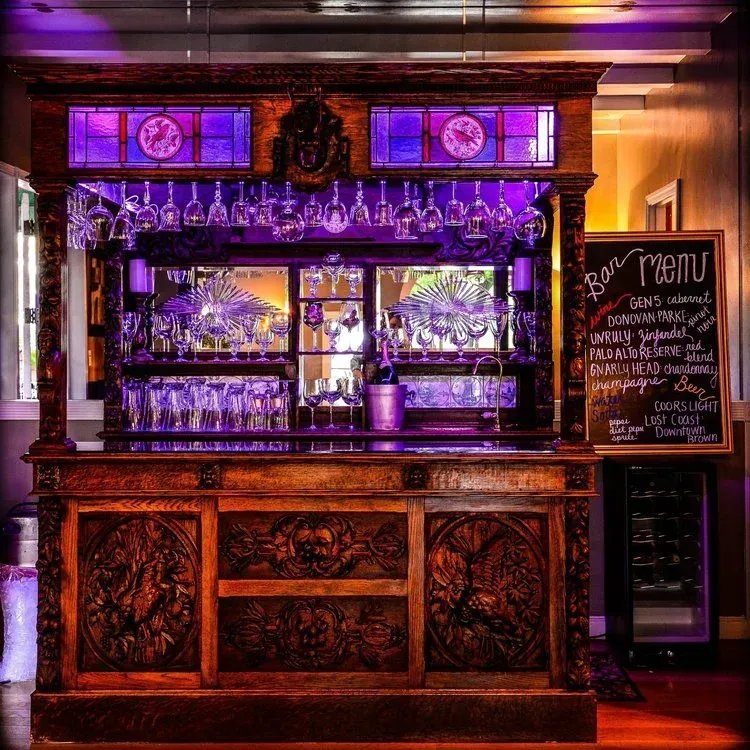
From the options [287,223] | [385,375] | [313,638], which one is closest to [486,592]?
[313,638]

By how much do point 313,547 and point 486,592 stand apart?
792mm

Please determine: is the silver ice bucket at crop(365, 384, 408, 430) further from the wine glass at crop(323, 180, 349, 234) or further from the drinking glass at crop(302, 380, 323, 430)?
the wine glass at crop(323, 180, 349, 234)

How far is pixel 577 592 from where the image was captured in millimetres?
3723

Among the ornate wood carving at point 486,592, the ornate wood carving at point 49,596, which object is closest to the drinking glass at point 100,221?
the ornate wood carving at point 49,596

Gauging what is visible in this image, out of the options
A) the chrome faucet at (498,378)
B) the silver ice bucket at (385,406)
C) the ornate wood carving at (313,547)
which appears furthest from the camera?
the chrome faucet at (498,378)

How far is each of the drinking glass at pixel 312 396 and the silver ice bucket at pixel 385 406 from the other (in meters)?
0.34

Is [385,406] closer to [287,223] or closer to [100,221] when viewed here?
[287,223]

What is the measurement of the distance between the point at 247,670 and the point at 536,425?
92.3 inches

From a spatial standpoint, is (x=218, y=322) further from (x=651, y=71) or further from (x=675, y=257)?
(x=651, y=71)

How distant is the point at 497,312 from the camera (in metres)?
5.37

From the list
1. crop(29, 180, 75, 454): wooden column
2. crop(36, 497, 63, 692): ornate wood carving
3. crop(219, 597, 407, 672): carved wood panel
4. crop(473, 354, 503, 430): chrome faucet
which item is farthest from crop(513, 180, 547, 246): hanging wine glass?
crop(36, 497, 63, 692): ornate wood carving

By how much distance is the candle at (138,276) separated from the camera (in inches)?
207

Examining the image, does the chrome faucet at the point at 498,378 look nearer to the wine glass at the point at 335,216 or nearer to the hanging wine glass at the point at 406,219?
the hanging wine glass at the point at 406,219

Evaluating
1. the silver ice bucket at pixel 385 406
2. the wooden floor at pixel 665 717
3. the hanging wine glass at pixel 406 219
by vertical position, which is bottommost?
the wooden floor at pixel 665 717
